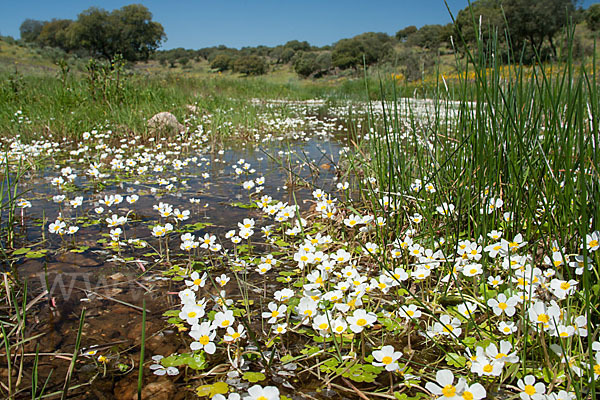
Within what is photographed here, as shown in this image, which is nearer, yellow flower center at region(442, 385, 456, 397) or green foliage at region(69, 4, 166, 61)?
yellow flower center at region(442, 385, 456, 397)

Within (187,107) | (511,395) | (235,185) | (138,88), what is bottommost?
(511,395)

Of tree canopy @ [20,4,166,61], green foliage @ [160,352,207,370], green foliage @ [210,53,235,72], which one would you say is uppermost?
tree canopy @ [20,4,166,61]

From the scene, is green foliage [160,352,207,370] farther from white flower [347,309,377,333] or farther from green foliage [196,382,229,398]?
white flower [347,309,377,333]

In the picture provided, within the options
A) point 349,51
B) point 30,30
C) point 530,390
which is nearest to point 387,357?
point 530,390

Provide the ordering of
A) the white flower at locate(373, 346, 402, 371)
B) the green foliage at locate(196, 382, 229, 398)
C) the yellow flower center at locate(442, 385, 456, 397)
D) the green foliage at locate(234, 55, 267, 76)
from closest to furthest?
the yellow flower center at locate(442, 385, 456, 397) → the white flower at locate(373, 346, 402, 371) → the green foliage at locate(196, 382, 229, 398) → the green foliage at locate(234, 55, 267, 76)

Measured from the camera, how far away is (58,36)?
185 ft

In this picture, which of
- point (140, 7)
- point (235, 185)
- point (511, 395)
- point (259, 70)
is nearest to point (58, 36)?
point (140, 7)

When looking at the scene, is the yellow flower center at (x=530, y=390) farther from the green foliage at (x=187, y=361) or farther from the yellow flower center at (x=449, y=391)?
the green foliage at (x=187, y=361)

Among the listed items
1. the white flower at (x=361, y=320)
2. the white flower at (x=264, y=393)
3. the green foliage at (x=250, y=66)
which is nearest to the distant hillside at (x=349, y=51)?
the green foliage at (x=250, y=66)

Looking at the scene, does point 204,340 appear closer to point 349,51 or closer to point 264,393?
point 264,393

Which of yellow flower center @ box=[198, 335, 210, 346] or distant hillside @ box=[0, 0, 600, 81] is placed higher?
distant hillside @ box=[0, 0, 600, 81]

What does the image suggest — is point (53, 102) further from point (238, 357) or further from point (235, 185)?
point (238, 357)

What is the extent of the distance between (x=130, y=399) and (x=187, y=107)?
8757 mm

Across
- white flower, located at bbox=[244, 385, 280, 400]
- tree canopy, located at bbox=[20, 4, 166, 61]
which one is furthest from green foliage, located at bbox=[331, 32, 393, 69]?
white flower, located at bbox=[244, 385, 280, 400]
